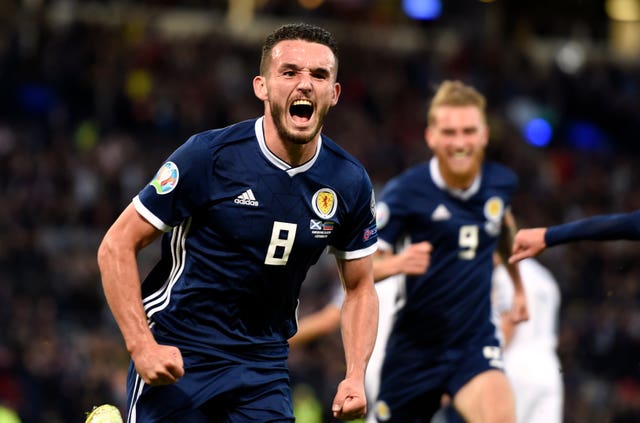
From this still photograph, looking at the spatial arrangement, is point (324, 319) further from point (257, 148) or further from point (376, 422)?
point (257, 148)

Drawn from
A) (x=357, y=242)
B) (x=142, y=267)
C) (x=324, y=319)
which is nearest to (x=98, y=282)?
(x=142, y=267)

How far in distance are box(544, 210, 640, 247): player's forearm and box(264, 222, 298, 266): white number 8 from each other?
5.98ft

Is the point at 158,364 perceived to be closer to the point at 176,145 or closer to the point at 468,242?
the point at 468,242

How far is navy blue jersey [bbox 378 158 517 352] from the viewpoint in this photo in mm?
7137

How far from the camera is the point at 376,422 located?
297 inches

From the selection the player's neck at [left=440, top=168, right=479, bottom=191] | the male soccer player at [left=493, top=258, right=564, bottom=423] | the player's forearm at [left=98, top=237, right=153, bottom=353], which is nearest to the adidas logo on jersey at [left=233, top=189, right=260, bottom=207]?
the player's forearm at [left=98, top=237, right=153, bottom=353]

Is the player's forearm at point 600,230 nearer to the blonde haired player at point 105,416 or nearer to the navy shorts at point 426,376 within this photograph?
the navy shorts at point 426,376

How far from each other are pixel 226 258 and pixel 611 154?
17518mm

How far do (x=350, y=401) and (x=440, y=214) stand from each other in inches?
98.2

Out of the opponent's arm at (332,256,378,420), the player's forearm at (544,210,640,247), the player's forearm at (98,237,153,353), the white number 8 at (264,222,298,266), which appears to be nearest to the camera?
the player's forearm at (98,237,153,353)

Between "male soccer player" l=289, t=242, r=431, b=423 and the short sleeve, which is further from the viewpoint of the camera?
"male soccer player" l=289, t=242, r=431, b=423

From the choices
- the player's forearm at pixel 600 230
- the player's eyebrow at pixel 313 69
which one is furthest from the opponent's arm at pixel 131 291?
the player's forearm at pixel 600 230

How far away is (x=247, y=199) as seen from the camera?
498 centimetres

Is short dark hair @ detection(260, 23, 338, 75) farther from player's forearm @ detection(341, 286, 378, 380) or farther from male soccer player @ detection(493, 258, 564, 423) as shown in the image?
male soccer player @ detection(493, 258, 564, 423)
